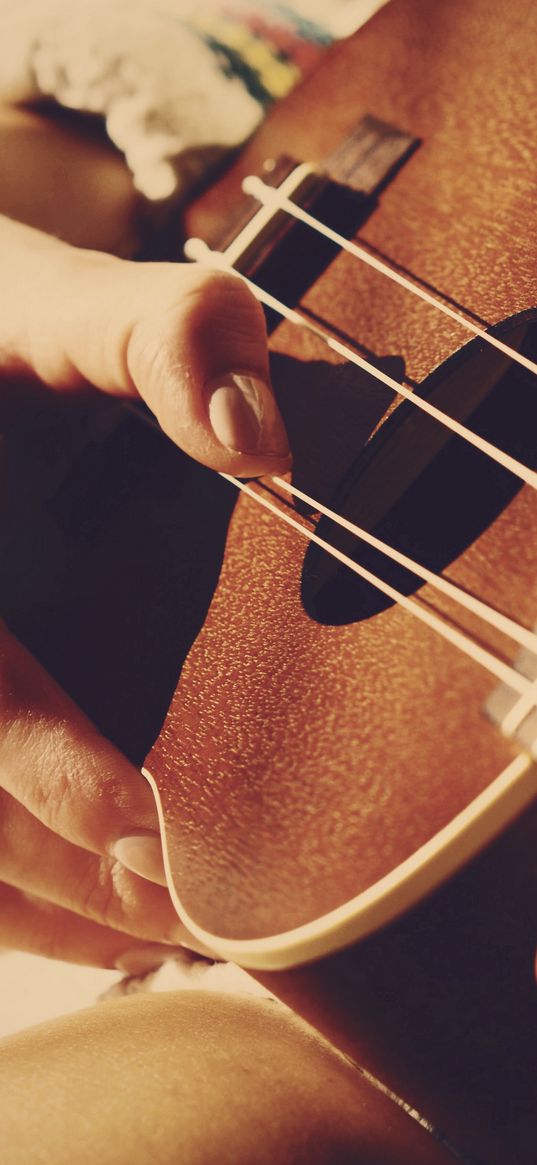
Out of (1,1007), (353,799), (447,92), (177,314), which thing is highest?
(447,92)

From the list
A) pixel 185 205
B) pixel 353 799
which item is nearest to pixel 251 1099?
pixel 353 799

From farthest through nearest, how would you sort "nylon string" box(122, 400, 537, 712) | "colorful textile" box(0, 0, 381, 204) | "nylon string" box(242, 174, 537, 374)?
"colorful textile" box(0, 0, 381, 204), "nylon string" box(242, 174, 537, 374), "nylon string" box(122, 400, 537, 712)

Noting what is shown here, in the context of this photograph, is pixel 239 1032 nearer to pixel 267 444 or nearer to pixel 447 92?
pixel 267 444

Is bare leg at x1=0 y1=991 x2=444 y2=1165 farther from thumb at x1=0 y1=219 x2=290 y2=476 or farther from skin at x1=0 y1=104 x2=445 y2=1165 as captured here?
thumb at x1=0 y1=219 x2=290 y2=476

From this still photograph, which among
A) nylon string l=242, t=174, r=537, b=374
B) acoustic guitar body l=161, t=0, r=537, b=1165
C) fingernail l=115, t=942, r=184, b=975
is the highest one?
nylon string l=242, t=174, r=537, b=374

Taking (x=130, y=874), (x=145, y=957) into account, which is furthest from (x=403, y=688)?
(x=145, y=957)

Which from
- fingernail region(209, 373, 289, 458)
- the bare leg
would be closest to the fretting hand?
fingernail region(209, 373, 289, 458)
